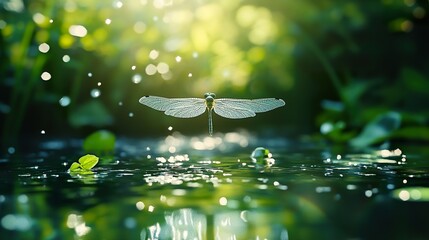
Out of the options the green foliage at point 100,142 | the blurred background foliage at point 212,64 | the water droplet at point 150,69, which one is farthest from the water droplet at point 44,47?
the water droplet at point 150,69

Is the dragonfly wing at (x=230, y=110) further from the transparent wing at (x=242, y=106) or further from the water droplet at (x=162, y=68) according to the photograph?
the water droplet at (x=162, y=68)

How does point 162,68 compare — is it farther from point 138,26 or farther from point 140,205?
point 140,205

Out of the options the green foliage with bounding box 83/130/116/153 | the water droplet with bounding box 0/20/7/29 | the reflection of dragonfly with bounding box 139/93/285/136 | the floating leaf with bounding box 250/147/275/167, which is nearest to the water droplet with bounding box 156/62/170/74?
the water droplet with bounding box 0/20/7/29

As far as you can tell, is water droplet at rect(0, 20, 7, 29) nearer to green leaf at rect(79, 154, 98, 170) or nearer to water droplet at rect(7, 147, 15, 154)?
water droplet at rect(7, 147, 15, 154)

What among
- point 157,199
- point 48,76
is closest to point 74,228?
point 157,199

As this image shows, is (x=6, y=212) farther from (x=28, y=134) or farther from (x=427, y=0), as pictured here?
(x=427, y=0)

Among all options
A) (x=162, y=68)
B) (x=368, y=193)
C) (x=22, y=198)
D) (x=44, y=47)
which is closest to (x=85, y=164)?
(x=22, y=198)
